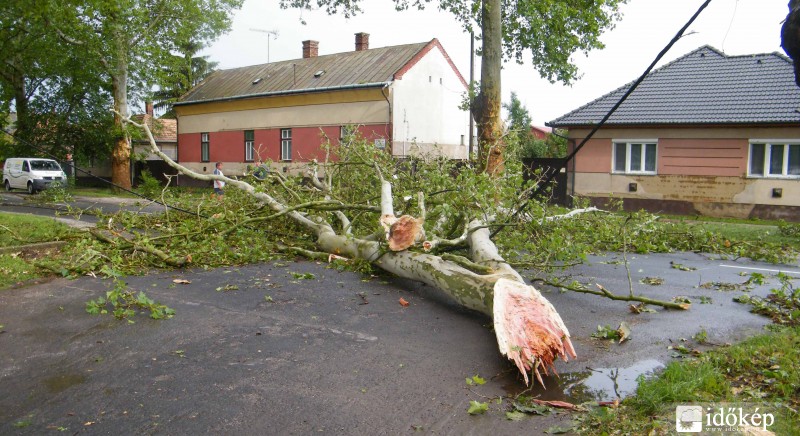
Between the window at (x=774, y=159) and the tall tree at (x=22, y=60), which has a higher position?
the tall tree at (x=22, y=60)

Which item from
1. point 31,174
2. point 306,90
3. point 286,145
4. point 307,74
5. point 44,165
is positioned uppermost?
point 307,74

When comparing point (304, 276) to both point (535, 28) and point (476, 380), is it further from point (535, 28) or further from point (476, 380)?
point (535, 28)

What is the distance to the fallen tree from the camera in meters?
5.00

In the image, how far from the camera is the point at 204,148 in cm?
3584

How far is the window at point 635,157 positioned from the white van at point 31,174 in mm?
22622

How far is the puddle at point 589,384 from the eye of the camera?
432 centimetres

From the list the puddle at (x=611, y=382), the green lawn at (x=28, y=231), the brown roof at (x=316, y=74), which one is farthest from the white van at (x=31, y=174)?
the puddle at (x=611, y=382)

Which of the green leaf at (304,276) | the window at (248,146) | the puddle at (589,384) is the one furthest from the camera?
the window at (248,146)

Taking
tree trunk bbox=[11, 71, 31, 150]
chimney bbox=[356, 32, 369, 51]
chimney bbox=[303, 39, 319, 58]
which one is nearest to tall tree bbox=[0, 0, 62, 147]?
tree trunk bbox=[11, 71, 31, 150]

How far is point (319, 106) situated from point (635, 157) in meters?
14.6

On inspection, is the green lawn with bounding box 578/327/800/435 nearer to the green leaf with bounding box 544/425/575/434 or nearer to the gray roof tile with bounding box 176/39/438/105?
the green leaf with bounding box 544/425/575/434

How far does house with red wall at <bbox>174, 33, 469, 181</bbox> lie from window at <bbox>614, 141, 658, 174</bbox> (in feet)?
21.1

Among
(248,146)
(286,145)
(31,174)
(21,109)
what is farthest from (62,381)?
(21,109)

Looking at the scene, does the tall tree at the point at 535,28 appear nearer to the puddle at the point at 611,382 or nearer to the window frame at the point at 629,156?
the window frame at the point at 629,156
